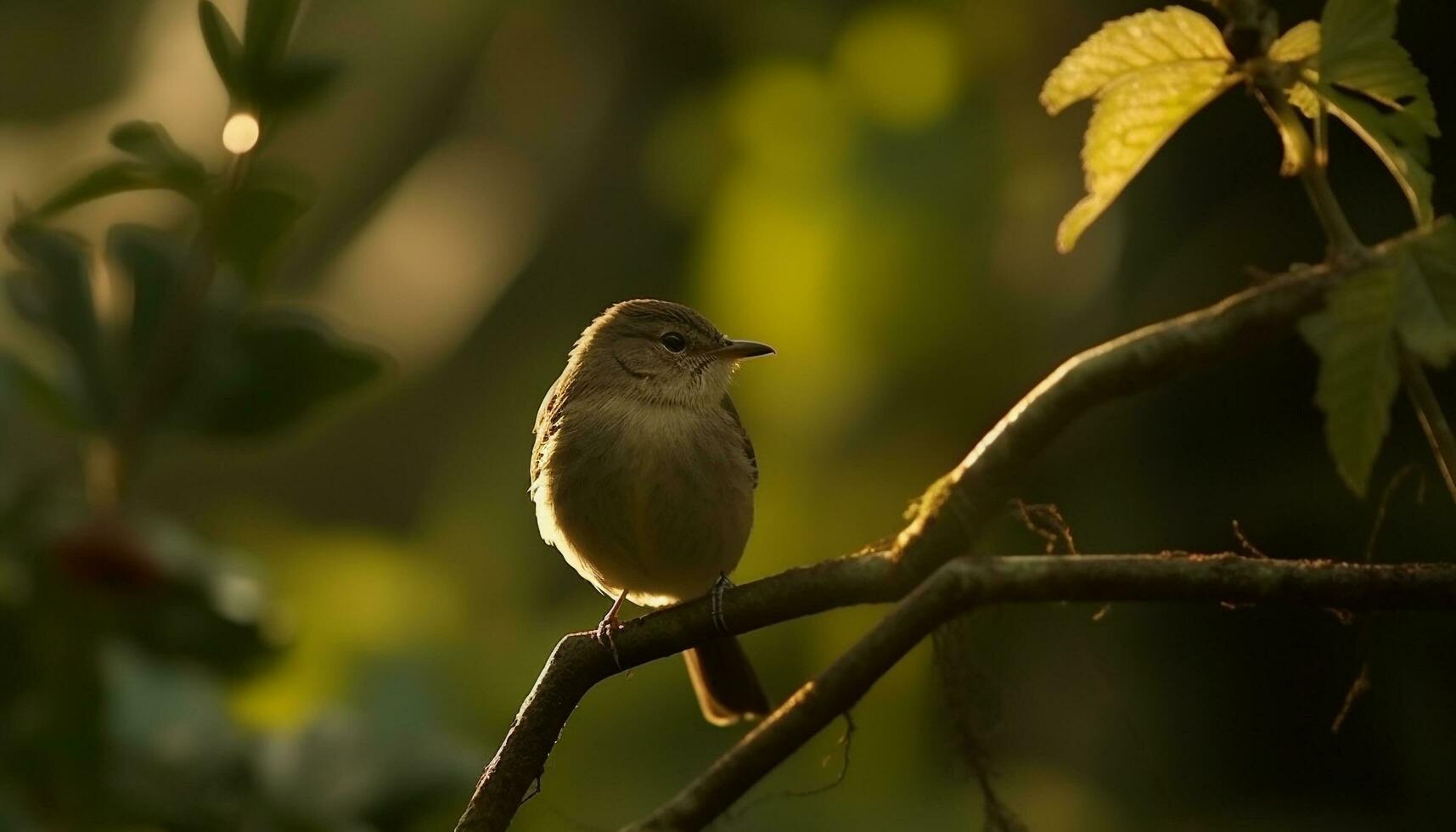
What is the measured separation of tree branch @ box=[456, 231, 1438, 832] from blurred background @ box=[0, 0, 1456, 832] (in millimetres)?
225

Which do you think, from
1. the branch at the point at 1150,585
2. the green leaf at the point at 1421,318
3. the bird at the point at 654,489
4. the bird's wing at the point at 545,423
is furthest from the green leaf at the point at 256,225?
the bird's wing at the point at 545,423

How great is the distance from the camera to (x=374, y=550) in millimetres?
6410

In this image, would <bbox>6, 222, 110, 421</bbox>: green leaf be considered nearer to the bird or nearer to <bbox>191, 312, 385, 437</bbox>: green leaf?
<bbox>191, 312, 385, 437</bbox>: green leaf

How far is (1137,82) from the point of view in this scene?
176 centimetres

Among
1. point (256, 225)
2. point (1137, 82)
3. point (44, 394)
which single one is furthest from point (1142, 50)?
point (44, 394)

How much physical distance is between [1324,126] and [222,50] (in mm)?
1227

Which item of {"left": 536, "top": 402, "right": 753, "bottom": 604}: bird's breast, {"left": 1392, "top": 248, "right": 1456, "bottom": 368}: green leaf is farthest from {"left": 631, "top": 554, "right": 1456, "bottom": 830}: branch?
{"left": 536, "top": 402, "right": 753, "bottom": 604}: bird's breast

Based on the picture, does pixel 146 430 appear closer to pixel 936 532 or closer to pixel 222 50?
pixel 222 50

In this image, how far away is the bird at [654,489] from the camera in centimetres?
388

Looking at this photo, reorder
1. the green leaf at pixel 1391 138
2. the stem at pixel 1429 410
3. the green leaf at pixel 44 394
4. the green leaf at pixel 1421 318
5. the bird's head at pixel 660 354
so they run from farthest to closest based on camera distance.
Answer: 1. the bird's head at pixel 660 354
2. the green leaf at pixel 44 394
3. the green leaf at pixel 1391 138
4. the stem at pixel 1429 410
5. the green leaf at pixel 1421 318

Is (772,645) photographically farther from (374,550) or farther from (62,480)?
(62,480)

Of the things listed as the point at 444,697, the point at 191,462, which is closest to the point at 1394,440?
the point at 444,697

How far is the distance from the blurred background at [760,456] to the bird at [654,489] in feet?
1.76

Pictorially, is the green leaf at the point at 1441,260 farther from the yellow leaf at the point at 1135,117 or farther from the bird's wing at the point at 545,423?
the bird's wing at the point at 545,423
